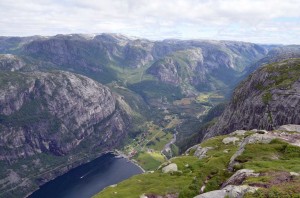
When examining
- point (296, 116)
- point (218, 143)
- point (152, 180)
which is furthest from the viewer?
point (296, 116)

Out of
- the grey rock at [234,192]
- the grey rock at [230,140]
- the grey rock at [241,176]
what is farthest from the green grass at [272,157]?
the grey rock at [230,140]

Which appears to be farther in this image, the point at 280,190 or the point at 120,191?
the point at 120,191

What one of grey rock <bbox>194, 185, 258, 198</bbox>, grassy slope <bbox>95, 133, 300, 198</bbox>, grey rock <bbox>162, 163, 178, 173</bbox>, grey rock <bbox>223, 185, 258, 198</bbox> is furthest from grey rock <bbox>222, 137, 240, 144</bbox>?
grey rock <bbox>223, 185, 258, 198</bbox>

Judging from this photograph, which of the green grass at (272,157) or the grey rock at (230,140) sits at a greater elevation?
the green grass at (272,157)

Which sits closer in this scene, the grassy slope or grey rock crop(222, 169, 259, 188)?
the grassy slope

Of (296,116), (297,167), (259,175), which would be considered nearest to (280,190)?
Answer: (259,175)

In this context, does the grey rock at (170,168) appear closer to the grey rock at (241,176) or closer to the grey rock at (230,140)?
the grey rock at (230,140)

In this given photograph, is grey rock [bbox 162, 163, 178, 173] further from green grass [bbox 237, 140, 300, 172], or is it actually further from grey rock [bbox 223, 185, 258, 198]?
grey rock [bbox 223, 185, 258, 198]

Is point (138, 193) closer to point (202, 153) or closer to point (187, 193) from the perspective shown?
point (187, 193)

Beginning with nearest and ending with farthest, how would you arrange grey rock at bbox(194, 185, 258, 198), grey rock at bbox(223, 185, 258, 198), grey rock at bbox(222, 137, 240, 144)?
grey rock at bbox(223, 185, 258, 198), grey rock at bbox(194, 185, 258, 198), grey rock at bbox(222, 137, 240, 144)
